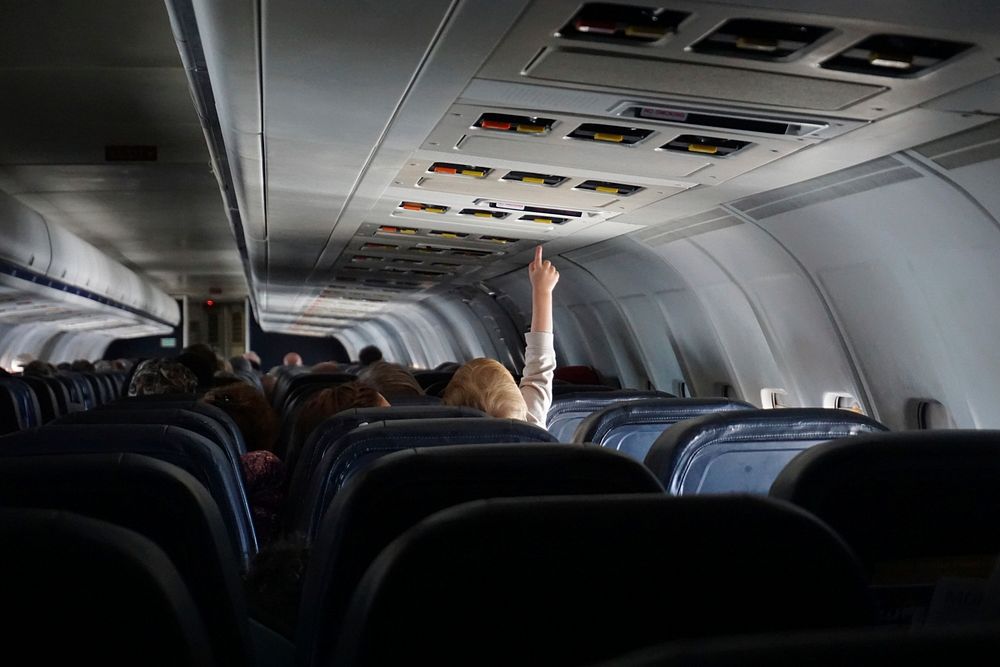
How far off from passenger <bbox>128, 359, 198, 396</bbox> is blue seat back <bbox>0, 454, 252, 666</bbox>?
614cm

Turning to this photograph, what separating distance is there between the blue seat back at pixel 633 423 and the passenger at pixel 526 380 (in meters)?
0.27

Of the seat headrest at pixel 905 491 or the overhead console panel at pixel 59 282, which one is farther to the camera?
the overhead console panel at pixel 59 282

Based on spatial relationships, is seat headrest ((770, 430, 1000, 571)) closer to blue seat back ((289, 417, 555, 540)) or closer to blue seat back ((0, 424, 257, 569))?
blue seat back ((289, 417, 555, 540))

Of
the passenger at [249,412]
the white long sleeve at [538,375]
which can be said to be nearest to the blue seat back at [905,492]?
the white long sleeve at [538,375]

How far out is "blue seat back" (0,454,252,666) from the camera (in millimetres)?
1848

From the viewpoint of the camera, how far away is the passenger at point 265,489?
428 centimetres

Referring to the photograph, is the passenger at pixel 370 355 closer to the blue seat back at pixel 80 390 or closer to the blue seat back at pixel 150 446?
the blue seat back at pixel 80 390

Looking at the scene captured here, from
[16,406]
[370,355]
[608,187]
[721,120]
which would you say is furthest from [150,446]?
[370,355]

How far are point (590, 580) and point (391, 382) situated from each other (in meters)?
5.48

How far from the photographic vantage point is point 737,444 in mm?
3283

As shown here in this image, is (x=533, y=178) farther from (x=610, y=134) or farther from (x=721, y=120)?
(x=721, y=120)

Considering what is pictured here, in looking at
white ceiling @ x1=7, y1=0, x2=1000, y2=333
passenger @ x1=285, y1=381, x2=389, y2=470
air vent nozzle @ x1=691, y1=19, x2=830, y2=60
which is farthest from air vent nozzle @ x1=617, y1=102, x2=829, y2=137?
passenger @ x1=285, y1=381, x2=389, y2=470

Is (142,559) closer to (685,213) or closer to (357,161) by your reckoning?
(357,161)

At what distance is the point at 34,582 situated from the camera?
1235 millimetres
